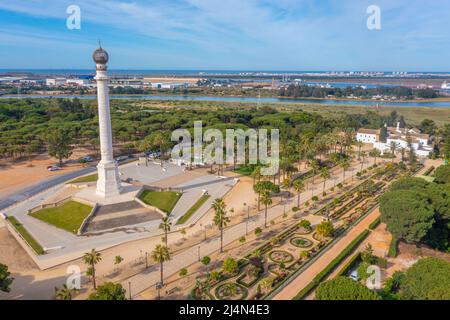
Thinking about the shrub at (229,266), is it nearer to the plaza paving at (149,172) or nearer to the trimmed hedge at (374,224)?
the trimmed hedge at (374,224)

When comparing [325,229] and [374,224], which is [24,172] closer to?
[325,229]

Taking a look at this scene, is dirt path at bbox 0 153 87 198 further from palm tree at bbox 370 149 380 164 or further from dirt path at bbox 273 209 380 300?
palm tree at bbox 370 149 380 164

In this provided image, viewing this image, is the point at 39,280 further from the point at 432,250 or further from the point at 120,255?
the point at 432,250

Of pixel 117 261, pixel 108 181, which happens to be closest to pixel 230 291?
pixel 117 261

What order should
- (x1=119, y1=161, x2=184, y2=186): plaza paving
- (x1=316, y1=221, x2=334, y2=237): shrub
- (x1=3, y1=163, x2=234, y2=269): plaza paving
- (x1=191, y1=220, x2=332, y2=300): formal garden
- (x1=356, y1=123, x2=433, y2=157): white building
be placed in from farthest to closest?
(x1=356, y1=123, x2=433, y2=157): white building < (x1=119, y1=161, x2=184, y2=186): plaza paving < (x1=316, y1=221, x2=334, y2=237): shrub < (x1=3, y1=163, x2=234, y2=269): plaza paving < (x1=191, y1=220, x2=332, y2=300): formal garden

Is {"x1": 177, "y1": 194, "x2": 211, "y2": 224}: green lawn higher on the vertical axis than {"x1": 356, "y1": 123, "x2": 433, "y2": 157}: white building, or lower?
lower

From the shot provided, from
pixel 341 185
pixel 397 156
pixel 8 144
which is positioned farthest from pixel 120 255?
pixel 397 156

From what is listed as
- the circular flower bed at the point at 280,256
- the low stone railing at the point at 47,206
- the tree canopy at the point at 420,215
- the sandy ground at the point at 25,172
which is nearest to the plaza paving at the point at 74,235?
the low stone railing at the point at 47,206

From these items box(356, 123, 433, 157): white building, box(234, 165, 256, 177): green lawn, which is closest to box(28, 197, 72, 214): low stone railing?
box(234, 165, 256, 177): green lawn
